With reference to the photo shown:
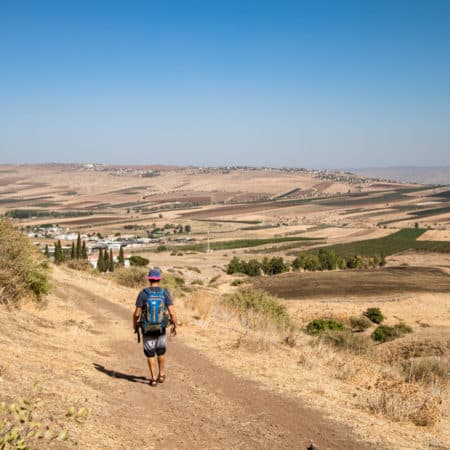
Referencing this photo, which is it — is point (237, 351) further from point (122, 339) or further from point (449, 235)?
point (449, 235)

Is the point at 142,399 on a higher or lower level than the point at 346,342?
higher

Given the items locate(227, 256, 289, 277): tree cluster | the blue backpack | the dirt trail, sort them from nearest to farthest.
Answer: the dirt trail < the blue backpack < locate(227, 256, 289, 277): tree cluster

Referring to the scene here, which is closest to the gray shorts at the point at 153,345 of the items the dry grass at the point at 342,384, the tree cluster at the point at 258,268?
the dry grass at the point at 342,384

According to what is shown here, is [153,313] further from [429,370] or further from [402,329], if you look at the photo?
[402,329]

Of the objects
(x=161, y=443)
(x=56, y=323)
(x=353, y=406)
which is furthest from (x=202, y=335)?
(x=161, y=443)

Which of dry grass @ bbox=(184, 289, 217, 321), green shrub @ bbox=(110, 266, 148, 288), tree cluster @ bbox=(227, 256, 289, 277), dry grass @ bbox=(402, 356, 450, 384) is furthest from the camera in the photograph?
tree cluster @ bbox=(227, 256, 289, 277)

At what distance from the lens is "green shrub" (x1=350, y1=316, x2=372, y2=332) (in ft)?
127

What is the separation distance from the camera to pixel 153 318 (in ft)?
28.0

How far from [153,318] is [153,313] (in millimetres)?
88

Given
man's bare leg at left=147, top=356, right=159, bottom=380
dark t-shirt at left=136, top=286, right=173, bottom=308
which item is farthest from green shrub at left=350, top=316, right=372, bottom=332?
dark t-shirt at left=136, top=286, right=173, bottom=308

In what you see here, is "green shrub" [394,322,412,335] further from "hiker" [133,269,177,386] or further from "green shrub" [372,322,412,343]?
"hiker" [133,269,177,386]

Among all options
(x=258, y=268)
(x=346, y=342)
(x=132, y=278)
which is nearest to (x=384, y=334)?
(x=132, y=278)

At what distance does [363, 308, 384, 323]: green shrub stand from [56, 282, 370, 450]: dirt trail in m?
33.7

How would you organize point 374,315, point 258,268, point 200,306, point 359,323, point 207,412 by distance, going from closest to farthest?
point 207,412 < point 200,306 < point 359,323 < point 374,315 < point 258,268
